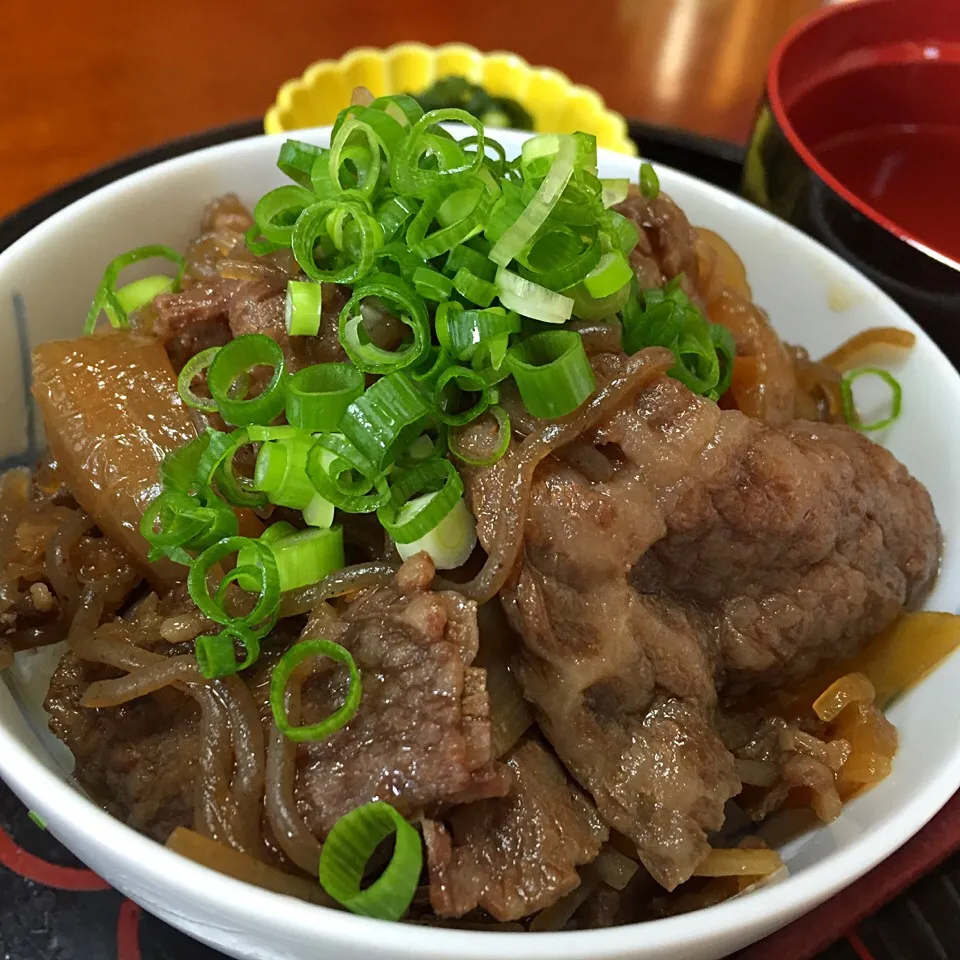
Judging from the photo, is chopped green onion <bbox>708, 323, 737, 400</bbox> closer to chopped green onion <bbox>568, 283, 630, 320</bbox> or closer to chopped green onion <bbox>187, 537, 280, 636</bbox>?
chopped green onion <bbox>568, 283, 630, 320</bbox>

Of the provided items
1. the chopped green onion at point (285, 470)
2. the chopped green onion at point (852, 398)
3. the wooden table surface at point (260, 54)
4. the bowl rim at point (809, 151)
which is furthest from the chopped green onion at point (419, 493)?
the wooden table surface at point (260, 54)

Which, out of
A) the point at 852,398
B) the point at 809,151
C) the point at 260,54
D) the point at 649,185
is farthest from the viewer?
the point at 260,54

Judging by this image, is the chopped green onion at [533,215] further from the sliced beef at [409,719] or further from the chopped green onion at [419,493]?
the sliced beef at [409,719]

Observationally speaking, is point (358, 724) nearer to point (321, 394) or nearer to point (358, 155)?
point (321, 394)

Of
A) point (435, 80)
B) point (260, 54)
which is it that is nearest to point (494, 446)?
point (435, 80)

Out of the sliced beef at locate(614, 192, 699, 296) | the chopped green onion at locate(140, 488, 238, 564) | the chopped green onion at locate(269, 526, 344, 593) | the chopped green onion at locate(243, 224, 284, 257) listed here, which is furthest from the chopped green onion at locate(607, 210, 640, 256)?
the chopped green onion at locate(140, 488, 238, 564)

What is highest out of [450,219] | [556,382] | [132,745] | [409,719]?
[450,219]
